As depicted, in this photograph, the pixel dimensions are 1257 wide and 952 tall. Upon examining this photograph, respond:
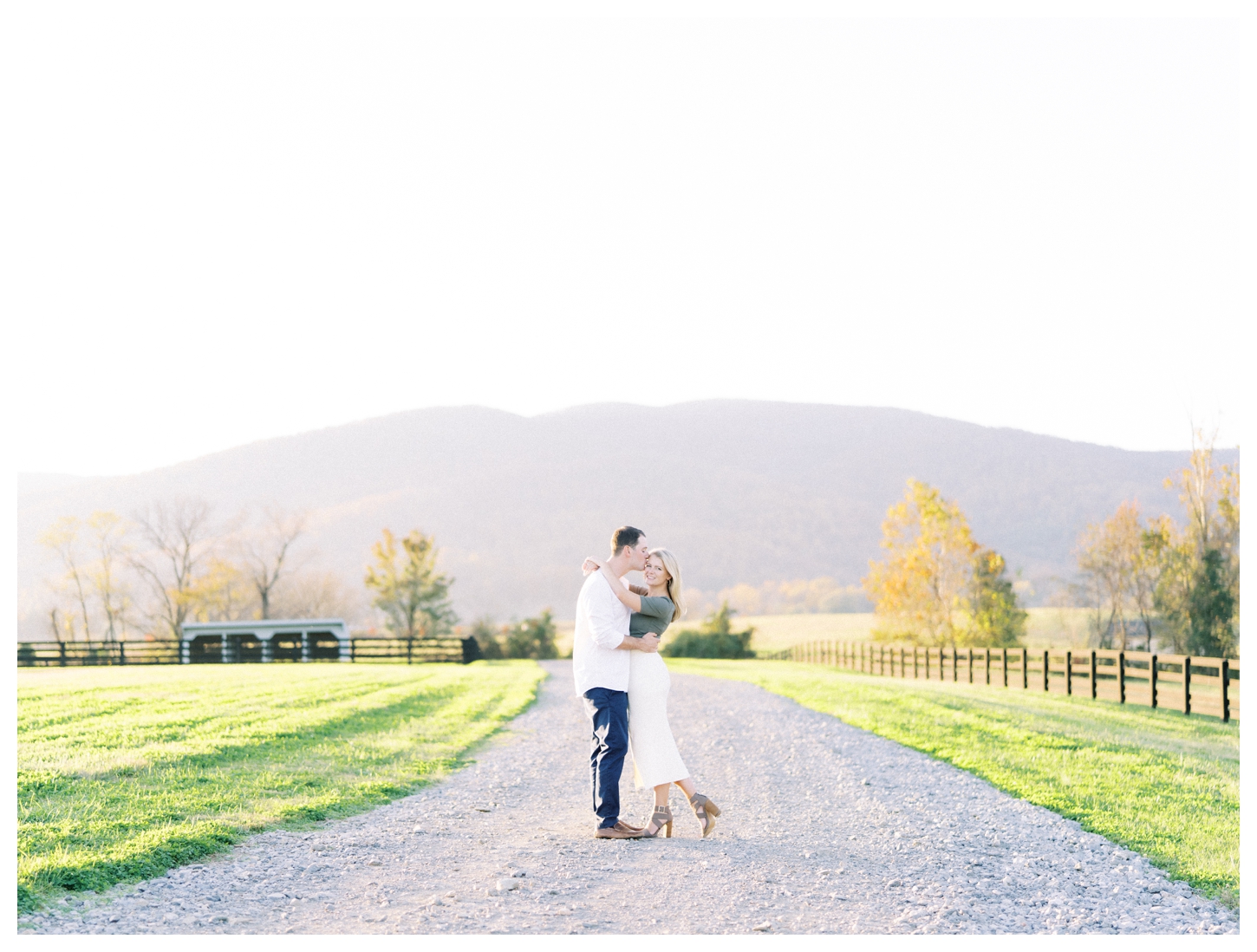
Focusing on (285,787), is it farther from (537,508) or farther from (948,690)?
(537,508)

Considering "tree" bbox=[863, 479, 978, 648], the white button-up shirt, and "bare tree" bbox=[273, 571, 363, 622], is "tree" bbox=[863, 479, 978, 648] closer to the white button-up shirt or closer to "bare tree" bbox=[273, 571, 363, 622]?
the white button-up shirt

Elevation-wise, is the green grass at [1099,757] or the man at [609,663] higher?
the man at [609,663]

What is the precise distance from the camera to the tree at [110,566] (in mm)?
52531

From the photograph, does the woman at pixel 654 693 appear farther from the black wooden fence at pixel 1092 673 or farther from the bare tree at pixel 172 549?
the bare tree at pixel 172 549

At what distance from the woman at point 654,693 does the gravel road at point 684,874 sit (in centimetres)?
35

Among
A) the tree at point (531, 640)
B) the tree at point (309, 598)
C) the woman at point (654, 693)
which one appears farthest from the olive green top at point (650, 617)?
the tree at point (309, 598)

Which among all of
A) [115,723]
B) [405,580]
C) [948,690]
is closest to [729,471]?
[405,580]

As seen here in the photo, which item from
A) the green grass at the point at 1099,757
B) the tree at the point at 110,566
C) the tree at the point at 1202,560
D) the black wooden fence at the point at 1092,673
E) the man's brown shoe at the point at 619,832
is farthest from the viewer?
the tree at the point at 110,566

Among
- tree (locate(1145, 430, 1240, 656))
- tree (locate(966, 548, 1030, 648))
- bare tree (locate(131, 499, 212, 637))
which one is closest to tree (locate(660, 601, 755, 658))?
tree (locate(966, 548, 1030, 648))

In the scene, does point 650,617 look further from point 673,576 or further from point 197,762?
point 197,762

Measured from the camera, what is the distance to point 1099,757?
10.5 meters

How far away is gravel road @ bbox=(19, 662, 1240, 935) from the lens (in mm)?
4625

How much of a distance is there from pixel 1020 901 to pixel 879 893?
721 mm

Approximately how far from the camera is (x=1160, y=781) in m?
9.31
